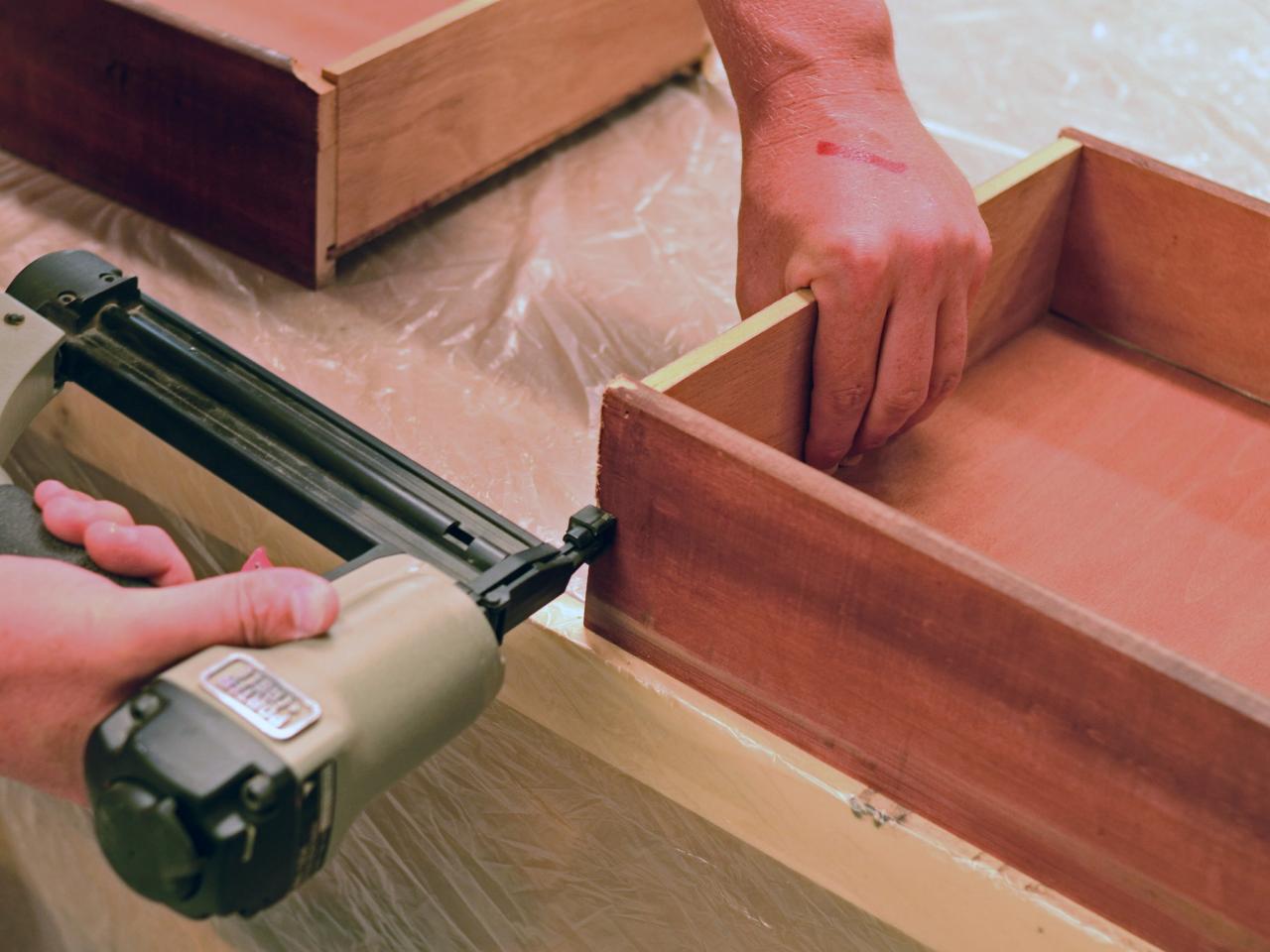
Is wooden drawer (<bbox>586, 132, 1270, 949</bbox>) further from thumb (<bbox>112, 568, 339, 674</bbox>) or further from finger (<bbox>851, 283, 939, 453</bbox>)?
thumb (<bbox>112, 568, 339, 674</bbox>)

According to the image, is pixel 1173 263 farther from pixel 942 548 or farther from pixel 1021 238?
pixel 942 548

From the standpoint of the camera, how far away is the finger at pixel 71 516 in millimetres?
620

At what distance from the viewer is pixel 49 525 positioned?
62cm

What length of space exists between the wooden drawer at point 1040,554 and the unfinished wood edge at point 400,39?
14.4 inches

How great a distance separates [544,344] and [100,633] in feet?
1.62

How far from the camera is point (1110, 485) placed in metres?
0.86

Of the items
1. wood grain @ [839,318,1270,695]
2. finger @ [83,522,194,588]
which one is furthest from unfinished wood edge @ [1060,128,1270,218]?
finger @ [83,522,194,588]

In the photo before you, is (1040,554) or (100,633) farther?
(1040,554)

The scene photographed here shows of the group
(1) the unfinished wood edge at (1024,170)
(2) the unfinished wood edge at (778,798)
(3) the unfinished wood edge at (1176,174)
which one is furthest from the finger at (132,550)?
(3) the unfinished wood edge at (1176,174)

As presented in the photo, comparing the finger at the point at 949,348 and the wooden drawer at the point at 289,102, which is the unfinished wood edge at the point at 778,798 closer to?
the finger at the point at 949,348

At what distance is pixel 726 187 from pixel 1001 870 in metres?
0.70

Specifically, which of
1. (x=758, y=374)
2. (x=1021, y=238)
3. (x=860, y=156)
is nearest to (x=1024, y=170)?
(x=1021, y=238)

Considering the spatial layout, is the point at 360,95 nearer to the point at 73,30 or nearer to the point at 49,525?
the point at 73,30

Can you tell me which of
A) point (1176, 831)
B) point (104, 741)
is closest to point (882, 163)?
point (1176, 831)
